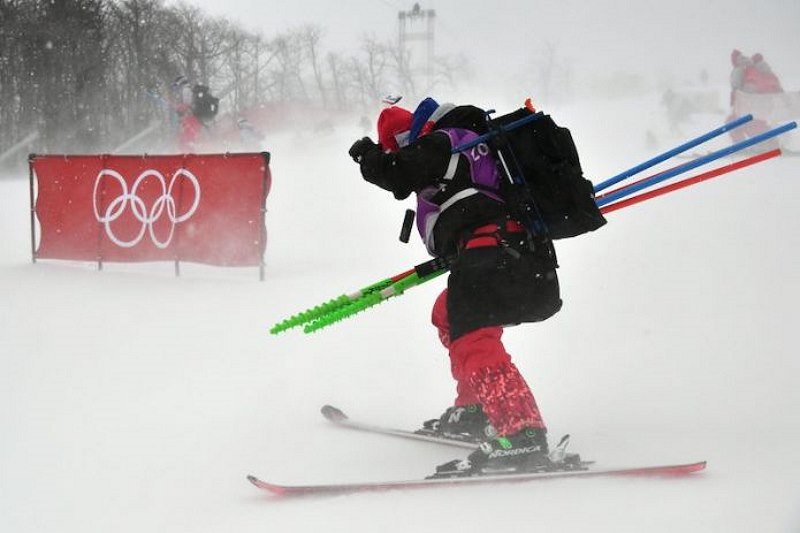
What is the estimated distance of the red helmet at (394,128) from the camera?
3.48m

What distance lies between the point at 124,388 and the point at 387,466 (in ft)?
6.45

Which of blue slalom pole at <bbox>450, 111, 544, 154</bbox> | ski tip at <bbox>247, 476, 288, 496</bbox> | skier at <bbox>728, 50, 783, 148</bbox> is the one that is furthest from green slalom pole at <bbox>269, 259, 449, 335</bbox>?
skier at <bbox>728, 50, 783, 148</bbox>

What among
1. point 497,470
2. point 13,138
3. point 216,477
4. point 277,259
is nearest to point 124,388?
point 216,477

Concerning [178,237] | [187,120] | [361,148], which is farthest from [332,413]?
[187,120]

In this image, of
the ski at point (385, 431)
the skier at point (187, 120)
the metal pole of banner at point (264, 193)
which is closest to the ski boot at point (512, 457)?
the ski at point (385, 431)

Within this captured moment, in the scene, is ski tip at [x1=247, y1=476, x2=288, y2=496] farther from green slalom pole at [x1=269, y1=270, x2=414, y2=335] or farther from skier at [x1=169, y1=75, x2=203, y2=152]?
skier at [x1=169, y1=75, x2=203, y2=152]

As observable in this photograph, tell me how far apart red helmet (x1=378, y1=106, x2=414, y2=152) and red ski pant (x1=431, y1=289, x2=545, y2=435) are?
81 centimetres

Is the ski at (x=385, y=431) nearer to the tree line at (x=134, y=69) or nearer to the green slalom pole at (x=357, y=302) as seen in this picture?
the green slalom pole at (x=357, y=302)

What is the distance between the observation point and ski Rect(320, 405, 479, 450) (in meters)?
3.73

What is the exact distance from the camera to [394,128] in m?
3.50

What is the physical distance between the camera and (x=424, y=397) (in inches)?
184

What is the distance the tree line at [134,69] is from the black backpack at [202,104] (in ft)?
7.00

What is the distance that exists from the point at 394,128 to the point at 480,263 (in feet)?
2.20

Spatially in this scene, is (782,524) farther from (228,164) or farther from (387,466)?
(228,164)
